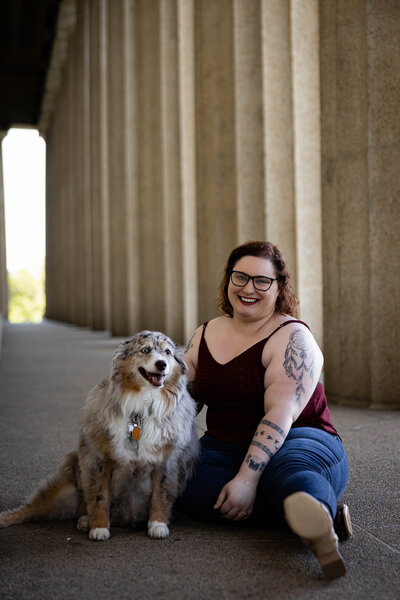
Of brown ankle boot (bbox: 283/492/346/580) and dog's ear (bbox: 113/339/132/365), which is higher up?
dog's ear (bbox: 113/339/132/365)

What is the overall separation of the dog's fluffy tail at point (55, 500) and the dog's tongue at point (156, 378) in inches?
29.3

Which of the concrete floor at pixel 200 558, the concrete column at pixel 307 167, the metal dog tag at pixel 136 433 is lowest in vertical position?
the concrete floor at pixel 200 558

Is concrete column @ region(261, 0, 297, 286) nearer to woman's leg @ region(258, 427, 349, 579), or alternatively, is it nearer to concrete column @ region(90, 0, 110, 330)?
woman's leg @ region(258, 427, 349, 579)

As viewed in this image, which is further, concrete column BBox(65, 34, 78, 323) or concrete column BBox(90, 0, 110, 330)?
concrete column BBox(65, 34, 78, 323)

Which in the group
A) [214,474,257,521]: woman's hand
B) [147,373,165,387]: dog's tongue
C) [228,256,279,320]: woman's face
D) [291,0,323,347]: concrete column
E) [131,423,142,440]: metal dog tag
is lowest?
[214,474,257,521]: woman's hand

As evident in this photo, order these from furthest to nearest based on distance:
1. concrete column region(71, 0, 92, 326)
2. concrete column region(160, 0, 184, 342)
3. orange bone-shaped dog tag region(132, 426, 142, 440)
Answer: concrete column region(71, 0, 92, 326)
concrete column region(160, 0, 184, 342)
orange bone-shaped dog tag region(132, 426, 142, 440)

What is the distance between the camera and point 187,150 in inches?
765

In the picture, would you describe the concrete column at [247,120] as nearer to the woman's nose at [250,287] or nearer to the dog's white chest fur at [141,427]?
the woman's nose at [250,287]

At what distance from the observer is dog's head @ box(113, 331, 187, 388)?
147 inches

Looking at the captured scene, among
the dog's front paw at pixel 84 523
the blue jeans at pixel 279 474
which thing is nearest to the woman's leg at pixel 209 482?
the blue jeans at pixel 279 474

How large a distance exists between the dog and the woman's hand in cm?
27

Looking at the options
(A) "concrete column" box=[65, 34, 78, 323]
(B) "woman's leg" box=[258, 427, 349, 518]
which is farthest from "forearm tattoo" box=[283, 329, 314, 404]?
(A) "concrete column" box=[65, 34, 78, 323]

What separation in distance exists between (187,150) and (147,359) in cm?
1623

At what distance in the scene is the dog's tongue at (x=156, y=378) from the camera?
375 centimetres
